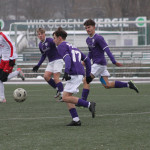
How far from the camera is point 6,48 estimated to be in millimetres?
13578

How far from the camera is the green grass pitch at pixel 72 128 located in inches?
290

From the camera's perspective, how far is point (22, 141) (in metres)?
7.66

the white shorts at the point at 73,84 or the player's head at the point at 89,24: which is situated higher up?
the player's head at the point at 89,24

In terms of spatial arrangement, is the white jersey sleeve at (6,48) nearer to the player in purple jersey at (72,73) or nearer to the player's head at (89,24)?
the player's head at (89,24)

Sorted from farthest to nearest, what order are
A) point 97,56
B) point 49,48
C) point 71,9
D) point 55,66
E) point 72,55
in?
1. point 71,9
2. point 55,66
3. point 49,48
4. point 97,56
5. point 72,55

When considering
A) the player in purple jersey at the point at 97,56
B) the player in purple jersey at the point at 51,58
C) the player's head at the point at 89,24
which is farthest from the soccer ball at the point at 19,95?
the player's head at the point at 89,24

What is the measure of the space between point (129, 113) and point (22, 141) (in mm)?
3754

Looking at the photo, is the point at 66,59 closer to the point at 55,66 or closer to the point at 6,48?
the point at 6,48

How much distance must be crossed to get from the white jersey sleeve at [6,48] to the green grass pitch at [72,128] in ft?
3.64

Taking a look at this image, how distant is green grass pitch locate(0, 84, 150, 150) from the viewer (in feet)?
24.1

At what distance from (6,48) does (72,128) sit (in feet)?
16.7

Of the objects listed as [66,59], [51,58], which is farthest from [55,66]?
[66,59]

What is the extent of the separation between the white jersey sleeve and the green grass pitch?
3.64ft

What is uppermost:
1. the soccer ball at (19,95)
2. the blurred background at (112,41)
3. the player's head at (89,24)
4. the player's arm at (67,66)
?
the player's head at (89,24)
